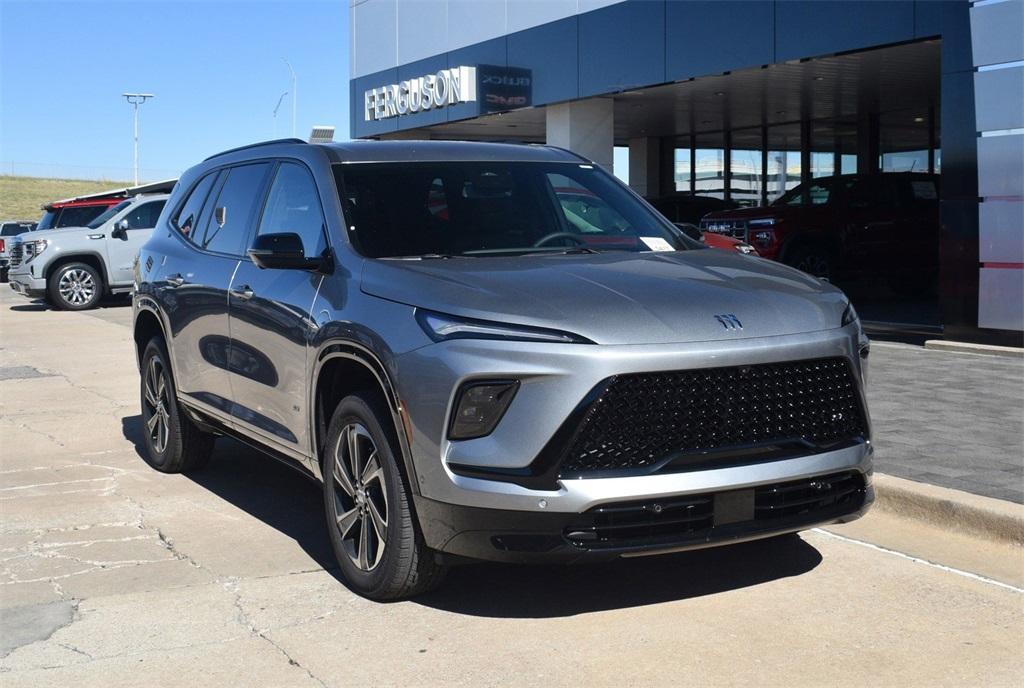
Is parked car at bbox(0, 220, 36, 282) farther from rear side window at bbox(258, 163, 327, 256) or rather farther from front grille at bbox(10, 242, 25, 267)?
rear side window at bbox(258, 163, 327, 256)

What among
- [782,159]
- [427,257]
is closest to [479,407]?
[427,257]

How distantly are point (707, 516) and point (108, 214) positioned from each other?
21095 millimetres

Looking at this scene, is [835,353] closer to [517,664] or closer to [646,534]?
[646,534]

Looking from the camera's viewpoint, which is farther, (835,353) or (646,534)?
(835,353)

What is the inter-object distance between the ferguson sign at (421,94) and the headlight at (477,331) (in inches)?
795

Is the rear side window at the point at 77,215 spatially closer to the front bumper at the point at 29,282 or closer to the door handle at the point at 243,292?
the front bumper at the point at 29,282

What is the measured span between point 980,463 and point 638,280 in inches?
122

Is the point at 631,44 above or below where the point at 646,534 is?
above

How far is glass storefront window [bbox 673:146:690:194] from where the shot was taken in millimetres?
32125

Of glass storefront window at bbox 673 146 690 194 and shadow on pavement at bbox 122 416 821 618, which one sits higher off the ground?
glass storefront window at bbox 673 146 690 194

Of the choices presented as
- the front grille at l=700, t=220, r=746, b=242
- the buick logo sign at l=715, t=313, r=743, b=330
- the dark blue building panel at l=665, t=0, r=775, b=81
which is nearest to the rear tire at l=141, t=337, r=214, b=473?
the buick logo sign at l=715, t=313, r=743, b=330

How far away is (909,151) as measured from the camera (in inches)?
1078

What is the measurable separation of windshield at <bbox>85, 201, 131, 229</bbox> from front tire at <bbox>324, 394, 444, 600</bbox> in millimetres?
19436

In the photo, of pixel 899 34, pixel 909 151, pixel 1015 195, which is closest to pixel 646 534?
pixel 1015 195
